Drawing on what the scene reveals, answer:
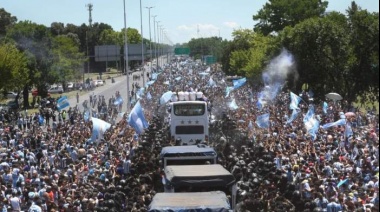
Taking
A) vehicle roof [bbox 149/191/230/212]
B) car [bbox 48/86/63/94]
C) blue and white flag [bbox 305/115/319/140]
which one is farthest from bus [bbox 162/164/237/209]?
car [bbox 48/86/63/94]

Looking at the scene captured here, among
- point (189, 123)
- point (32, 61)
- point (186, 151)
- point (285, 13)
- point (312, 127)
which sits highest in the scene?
point (285, 13)

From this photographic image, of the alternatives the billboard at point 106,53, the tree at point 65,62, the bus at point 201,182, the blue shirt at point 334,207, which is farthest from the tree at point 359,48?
the billboard at point 106,53

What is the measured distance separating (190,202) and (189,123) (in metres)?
16.8

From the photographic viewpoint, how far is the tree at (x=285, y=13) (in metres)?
79.5

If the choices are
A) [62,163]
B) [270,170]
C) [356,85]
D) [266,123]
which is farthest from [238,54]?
[270,170]

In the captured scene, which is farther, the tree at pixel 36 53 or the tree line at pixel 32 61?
the tree at pixel 36 53

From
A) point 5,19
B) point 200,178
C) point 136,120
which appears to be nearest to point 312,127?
point 136,120

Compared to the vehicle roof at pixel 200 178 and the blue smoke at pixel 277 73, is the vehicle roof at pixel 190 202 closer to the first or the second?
the vehicle roof at pixel 200 178

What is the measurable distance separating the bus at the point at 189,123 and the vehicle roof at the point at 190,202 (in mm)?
15610

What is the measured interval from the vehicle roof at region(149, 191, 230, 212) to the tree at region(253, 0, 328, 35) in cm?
6448

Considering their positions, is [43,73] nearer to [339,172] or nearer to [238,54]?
[238,54]

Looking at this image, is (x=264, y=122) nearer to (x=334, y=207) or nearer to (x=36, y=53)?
(x=334, y=207)

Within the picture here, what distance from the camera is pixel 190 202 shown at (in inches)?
520

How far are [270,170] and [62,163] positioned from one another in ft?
31.2
